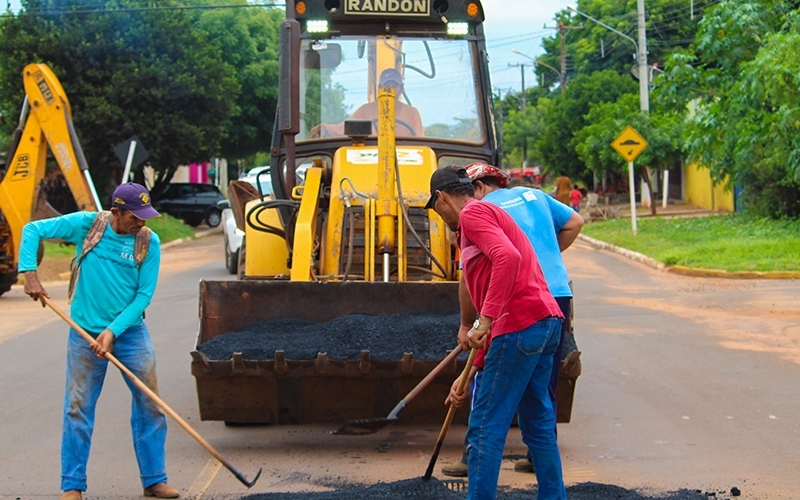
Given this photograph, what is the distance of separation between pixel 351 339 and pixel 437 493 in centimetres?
140

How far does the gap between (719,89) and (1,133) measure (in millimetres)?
21554

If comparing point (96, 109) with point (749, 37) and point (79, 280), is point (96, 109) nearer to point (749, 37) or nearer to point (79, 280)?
point (749, 37)

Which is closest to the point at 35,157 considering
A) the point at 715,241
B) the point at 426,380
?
the point at 426,380

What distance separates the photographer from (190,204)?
A: 37.7 m

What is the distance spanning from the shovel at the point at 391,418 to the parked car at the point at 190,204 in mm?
31481

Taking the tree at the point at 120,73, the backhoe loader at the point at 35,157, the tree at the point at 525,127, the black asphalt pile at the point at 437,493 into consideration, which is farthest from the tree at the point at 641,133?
the black asphalt pile at the point at 437,493

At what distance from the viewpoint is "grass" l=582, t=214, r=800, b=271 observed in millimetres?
17844

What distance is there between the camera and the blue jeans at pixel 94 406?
18.7 ft

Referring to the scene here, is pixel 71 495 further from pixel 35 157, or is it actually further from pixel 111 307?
pixel 35 157

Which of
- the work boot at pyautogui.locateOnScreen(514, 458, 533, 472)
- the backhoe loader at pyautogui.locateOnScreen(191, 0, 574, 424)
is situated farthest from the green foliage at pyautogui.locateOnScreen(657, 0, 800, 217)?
the work boot at pyautogui.locateOnScreen(514, 458, 533, 472)

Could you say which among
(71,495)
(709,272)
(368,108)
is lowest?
(71,495)

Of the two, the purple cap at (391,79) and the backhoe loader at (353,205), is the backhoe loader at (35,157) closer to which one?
the backhoe loader at (353,205)

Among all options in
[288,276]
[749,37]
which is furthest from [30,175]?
[749,37]

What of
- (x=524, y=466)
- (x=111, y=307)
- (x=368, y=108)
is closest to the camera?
(x=111, y=307)
